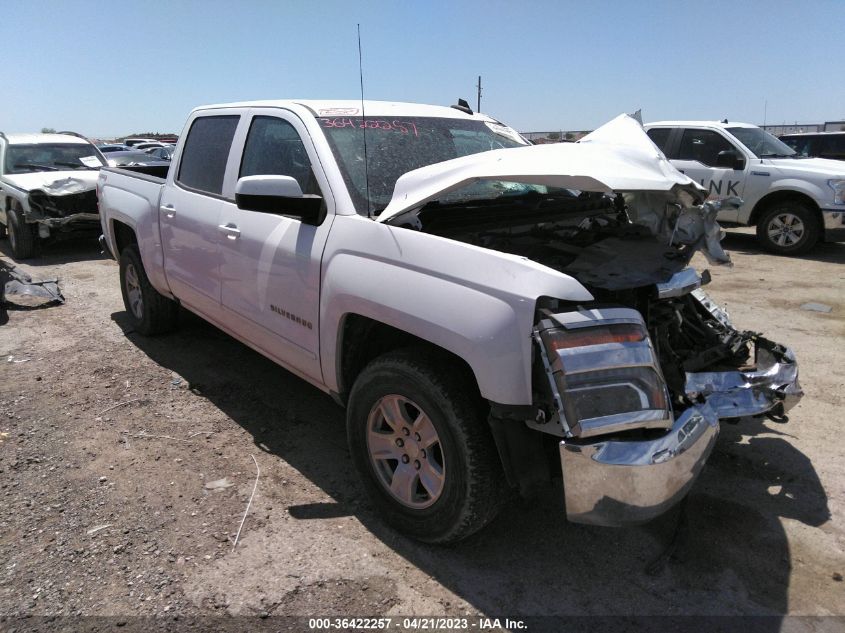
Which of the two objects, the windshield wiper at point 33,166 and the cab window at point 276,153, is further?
the windshield wiper at point 33,166

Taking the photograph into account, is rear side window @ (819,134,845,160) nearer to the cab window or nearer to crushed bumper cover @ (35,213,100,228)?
the cab window

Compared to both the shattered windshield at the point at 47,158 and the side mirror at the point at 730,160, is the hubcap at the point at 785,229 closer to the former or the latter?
the side mirror at the point at 730,160

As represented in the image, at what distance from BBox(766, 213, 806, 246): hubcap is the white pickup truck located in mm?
6918

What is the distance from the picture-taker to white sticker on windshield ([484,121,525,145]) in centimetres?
416

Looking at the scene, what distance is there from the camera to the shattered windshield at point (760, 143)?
977 centimetres

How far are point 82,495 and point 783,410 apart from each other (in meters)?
3.54

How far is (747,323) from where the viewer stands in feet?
19.3

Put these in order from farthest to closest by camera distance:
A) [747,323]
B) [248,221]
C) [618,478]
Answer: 1. [747,323]
2. [248,221]
3. [618,478]

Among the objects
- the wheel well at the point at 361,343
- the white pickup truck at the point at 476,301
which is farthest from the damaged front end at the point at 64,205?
the wheel well at the point at 361,343

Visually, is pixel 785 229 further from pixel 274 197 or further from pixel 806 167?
pixel 274 197

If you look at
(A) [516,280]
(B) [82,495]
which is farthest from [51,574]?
(A) [516,280]

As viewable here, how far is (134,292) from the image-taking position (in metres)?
5.79

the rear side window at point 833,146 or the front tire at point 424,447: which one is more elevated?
the rear side window at point 833,146

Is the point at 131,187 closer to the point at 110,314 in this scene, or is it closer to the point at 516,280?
the point at 110,314
